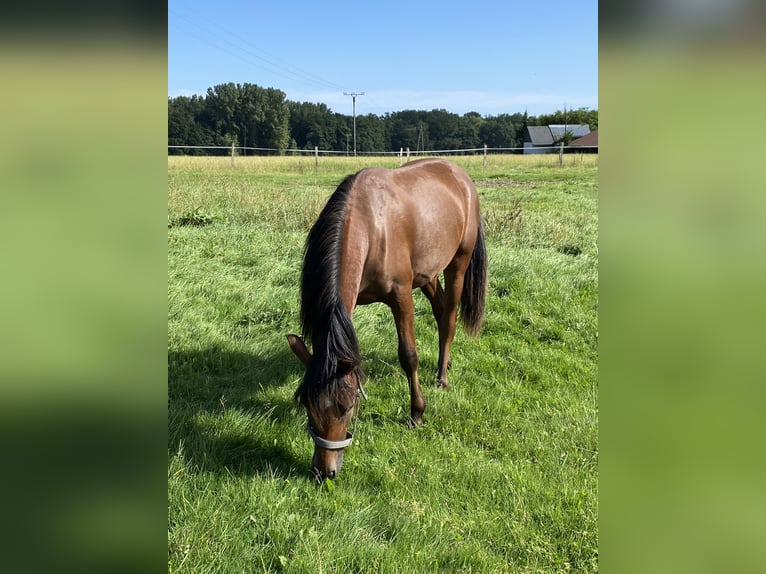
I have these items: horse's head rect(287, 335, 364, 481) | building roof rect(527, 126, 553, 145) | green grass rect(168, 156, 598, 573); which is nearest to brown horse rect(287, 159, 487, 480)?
horse's head rect(287, 335, 364, 481)

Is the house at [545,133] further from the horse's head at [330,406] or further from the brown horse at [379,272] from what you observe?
the horse's head at [330,406]

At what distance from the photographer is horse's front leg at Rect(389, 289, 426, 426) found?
11.8ft

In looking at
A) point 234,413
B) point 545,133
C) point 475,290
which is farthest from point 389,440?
point 545,133

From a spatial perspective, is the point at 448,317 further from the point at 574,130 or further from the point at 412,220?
the point at 574,130

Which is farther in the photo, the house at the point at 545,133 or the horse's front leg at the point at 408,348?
the house at the point at 545,133

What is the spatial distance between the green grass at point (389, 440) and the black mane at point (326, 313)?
431mm

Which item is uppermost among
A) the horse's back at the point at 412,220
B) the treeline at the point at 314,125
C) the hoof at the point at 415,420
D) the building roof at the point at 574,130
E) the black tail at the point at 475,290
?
the treeline at the point at 314,125

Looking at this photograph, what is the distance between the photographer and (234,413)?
3.37 metres

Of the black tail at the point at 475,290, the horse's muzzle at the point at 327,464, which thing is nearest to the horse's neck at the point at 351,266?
the horse's muzzle at the point at 327,464

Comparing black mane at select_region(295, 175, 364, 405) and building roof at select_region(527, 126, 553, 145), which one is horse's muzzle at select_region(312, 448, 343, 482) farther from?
building roof at select_region(527, 126, 553, 145)

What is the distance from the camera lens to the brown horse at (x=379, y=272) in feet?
8.41

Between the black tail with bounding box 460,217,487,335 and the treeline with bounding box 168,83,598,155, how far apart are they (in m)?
47.1
